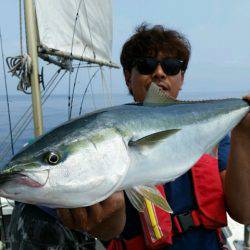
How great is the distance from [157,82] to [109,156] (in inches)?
54.3

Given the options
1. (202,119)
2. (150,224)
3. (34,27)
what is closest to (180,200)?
(150,224)

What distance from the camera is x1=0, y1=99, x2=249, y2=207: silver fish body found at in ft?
5.75

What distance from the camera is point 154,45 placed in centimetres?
322

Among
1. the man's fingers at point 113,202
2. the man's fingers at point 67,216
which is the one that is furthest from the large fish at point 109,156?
the man's fingers at point 67,216

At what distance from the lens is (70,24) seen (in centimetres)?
688

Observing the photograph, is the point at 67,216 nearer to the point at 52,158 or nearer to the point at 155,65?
the point at 52,158

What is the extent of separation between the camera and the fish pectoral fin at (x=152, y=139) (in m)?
1.94

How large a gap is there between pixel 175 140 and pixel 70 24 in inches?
204

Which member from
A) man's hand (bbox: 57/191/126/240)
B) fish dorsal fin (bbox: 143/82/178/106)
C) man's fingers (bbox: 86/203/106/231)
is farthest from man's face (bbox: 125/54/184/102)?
man's fingers (bbox: 86/203/106/231)

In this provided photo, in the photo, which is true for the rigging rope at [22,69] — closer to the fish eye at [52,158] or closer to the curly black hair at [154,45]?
the curly black hair at [154,45]

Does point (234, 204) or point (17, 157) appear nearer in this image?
point (17, 157)

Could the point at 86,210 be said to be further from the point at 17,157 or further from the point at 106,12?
the point at 106,12

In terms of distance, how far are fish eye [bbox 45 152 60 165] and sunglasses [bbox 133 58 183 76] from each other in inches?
58.2

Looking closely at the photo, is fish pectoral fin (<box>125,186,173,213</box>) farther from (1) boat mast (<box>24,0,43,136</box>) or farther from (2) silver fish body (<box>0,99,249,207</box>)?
(1) boat mast (<box>24,0,43,136</box>)
